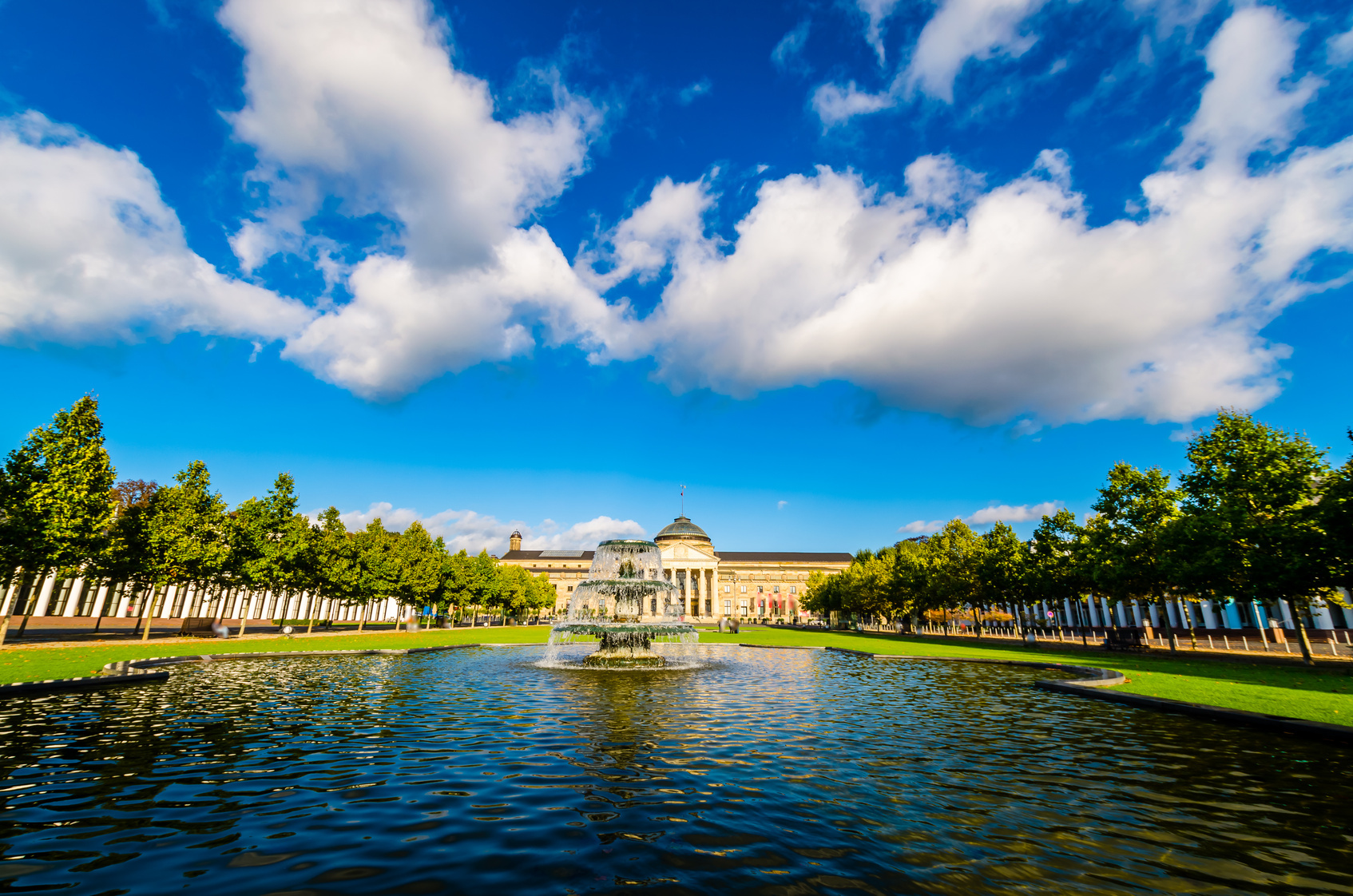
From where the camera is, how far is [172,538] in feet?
126

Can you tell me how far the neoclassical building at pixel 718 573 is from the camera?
15575 cm

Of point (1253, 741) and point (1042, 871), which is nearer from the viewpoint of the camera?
point (1042, 871)

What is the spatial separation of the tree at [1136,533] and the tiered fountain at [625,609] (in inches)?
1285

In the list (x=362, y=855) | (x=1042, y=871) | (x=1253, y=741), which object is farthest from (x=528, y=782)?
(x=1253, y=741)

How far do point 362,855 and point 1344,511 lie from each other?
40966 mm

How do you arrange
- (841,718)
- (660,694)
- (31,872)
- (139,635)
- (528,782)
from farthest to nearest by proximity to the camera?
(139,635) < (660,694) < (841,718) < (528,782) < (31,872)

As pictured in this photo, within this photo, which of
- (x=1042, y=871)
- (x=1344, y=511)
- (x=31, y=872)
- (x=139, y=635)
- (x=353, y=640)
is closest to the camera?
(x=31, y=872)

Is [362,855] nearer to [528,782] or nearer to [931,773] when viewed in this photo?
[528,782]

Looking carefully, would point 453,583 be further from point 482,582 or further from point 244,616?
point 244,616

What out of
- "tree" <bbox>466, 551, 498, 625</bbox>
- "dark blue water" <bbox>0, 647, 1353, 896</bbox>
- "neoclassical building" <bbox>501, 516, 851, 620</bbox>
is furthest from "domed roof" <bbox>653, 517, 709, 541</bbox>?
"dark blue water" <bbox>0, 647, 1353, 896</bbox>

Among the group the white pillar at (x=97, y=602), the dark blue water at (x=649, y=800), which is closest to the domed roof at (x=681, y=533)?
the white pillar at (x=97, y=602)

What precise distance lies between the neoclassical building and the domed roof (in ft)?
0.77

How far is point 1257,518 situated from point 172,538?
222ft

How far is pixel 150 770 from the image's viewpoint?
30.0 feet
